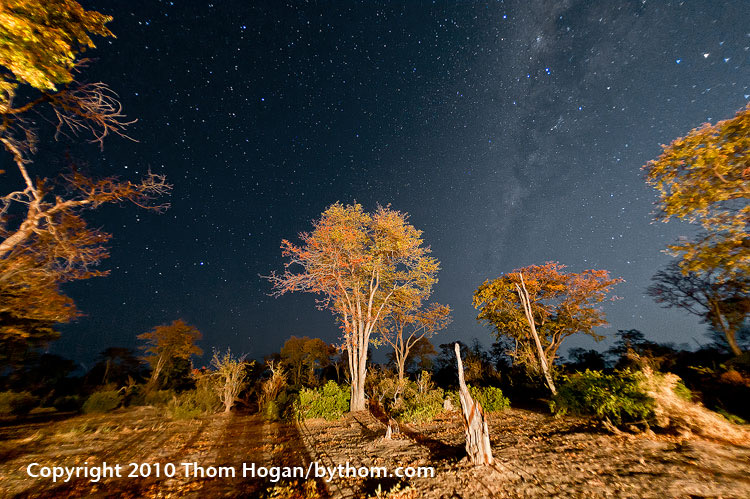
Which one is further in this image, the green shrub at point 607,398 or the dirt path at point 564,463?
the green shrub at point 607,398

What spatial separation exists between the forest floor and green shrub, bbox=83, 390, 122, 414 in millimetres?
2476

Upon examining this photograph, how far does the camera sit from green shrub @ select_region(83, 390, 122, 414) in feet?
36.9

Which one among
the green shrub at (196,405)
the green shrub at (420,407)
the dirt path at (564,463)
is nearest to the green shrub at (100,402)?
the green shrub at (196,405)

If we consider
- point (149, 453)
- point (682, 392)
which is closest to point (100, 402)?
point (149, 453)

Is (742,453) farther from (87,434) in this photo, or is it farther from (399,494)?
(87,434)

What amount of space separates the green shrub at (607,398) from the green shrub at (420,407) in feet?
12.7

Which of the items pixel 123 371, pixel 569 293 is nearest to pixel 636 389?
pixel 569 293

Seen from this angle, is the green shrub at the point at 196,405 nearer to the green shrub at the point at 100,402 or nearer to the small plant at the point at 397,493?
the green shrub at the point at 100,402

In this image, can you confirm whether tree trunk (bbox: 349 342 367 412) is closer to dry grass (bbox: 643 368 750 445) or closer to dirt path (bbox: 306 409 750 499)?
dirt path (bbox: 306 409 750 499)

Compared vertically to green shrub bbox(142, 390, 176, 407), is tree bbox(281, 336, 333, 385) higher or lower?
higher

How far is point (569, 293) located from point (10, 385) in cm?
3436

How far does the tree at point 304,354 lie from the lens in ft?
98.9
